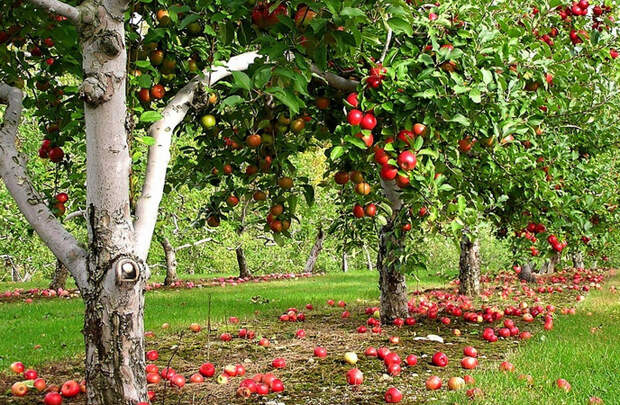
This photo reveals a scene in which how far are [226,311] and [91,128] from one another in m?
6.04

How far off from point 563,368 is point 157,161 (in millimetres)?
3830

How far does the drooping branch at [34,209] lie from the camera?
3.11 metres

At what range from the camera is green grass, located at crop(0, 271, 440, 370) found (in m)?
5.61

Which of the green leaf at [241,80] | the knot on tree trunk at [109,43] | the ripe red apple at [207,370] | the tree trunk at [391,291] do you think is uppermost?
the knot on tree trunk at [109,43]

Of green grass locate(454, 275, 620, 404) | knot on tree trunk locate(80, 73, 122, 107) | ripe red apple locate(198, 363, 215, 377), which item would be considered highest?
knot on tree trunk locate(80, 73, 122, 107)

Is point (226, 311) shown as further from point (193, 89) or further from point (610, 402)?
point (610, 402)

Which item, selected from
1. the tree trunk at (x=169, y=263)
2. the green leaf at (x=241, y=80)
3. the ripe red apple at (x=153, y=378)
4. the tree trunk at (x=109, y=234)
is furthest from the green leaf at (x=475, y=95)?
the tree trunk at (x=169, y=263)

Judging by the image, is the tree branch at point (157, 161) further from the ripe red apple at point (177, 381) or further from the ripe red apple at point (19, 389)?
the ripe red apple at point (19, 389)

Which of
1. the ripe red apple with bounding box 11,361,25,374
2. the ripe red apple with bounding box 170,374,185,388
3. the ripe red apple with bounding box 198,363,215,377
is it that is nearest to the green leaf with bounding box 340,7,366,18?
the ripe red apple with bounding box 170,374,185,388

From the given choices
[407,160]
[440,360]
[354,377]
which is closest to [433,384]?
[354,377]

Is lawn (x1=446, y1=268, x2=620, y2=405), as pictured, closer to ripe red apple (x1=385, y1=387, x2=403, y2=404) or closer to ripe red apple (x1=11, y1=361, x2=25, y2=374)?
ripe red apple (x1=385, y1=387, x2=403, y2=404)

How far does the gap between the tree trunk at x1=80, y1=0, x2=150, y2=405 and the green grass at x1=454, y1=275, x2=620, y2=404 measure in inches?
90.5

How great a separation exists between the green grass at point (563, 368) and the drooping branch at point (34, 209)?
278 centimetres

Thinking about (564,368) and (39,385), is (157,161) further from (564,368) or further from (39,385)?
(564,368)
